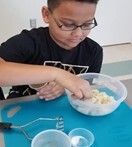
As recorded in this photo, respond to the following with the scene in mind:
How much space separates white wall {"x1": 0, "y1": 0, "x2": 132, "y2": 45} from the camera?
212 centimetres

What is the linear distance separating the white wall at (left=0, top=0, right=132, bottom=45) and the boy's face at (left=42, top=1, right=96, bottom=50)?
130 centimetres

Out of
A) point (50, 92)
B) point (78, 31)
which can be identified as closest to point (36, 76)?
point (50, 92)

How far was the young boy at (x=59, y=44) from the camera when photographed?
2.57 ft

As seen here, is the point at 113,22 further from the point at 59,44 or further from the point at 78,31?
the point at 78,31

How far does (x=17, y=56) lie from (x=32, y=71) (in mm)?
216

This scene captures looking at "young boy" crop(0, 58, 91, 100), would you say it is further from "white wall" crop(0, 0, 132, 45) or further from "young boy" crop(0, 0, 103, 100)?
"white wall" crop(0, 0, 132, 45)

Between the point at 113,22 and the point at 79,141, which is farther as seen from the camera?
the point at 113,22

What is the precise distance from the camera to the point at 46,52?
97cm

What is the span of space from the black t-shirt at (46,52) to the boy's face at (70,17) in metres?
0.08

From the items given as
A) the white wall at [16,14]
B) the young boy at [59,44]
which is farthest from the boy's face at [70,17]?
the white wall at [16,14]

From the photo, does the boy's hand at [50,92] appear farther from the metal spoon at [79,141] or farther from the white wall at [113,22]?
the white wall at [113,22]

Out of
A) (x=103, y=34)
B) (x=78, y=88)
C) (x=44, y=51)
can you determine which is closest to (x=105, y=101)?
(x=78, y=88)

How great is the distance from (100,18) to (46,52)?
1630mm

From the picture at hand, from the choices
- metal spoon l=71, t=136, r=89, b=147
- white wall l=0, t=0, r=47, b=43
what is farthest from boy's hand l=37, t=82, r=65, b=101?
white wall l=0, t=0, r=47, b=43
